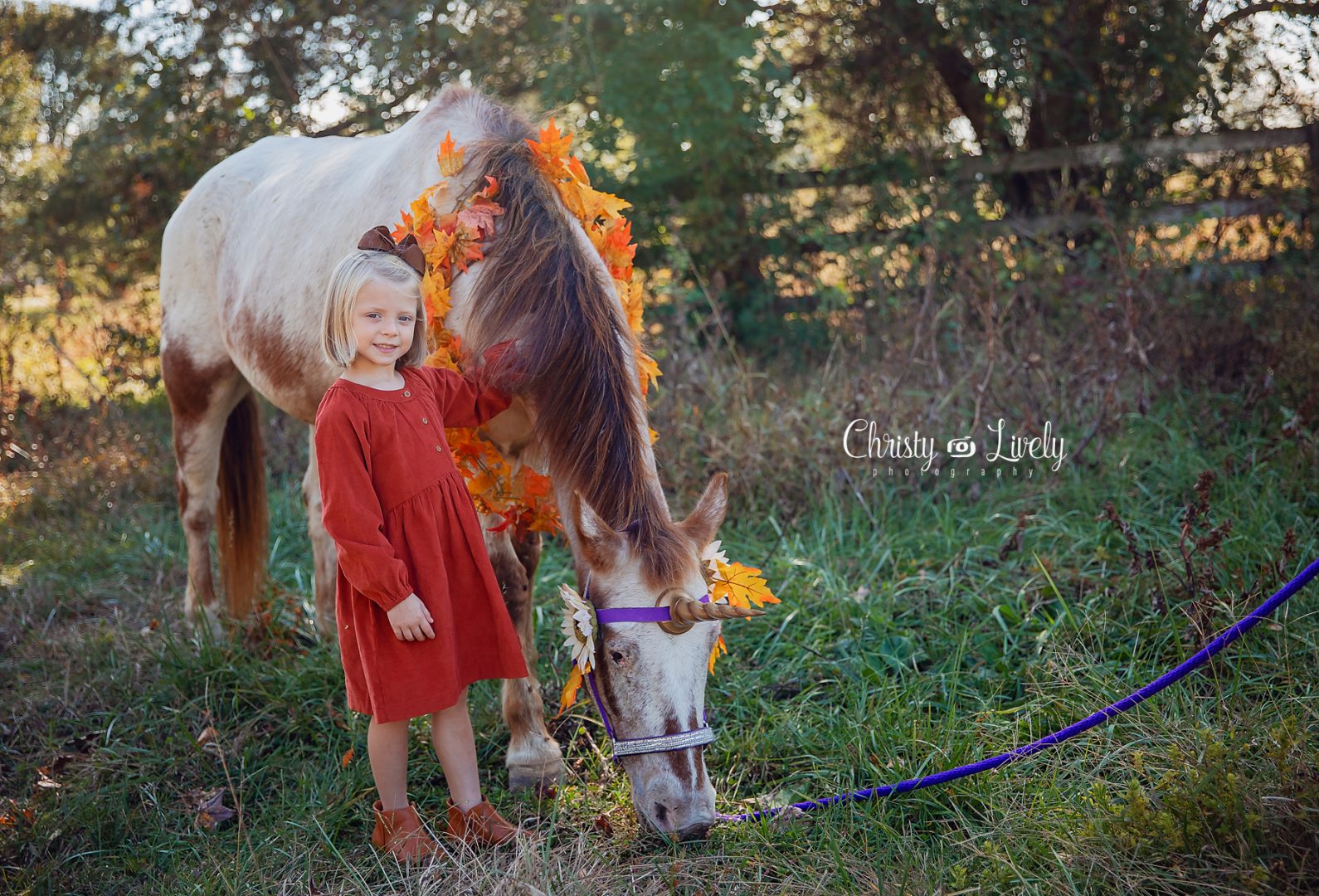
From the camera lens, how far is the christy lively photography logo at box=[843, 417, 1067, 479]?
4.24m

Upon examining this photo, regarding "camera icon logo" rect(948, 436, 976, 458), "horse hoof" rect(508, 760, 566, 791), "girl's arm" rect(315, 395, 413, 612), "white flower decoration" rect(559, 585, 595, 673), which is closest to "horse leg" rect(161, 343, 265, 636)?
"horse hoof" rect(508, 760, 566, 791)

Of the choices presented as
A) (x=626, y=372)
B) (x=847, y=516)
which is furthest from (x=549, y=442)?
(x=847, y=516)

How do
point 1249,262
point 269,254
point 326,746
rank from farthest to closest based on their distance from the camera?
point 1249,262
point 269,254
point 326,746

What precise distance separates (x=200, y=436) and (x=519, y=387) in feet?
7.50

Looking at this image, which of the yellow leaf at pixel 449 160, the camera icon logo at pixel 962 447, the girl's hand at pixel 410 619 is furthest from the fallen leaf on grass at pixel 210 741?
the camera icon logo at pixel 962 447

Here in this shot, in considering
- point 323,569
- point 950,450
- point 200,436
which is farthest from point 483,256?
point 950,450

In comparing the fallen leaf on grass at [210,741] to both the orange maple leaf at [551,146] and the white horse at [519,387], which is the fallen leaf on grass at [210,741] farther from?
the orange maple leaf at [551,146]

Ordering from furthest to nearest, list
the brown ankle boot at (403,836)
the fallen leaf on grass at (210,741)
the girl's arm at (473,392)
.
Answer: the fallen leaf on grass at (210,741), the girl's arm at (473,392), the brown ankle boot at (403,836)

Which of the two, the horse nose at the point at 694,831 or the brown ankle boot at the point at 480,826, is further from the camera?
the brown ankle boot at the point at 480,826

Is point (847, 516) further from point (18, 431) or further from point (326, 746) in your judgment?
point (18, 431)

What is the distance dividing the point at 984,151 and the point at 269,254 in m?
5.60

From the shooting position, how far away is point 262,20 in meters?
7.05

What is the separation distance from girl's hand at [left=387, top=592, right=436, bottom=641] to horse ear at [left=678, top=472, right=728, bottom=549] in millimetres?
636

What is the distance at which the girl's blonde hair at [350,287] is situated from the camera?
2209 millimetres
